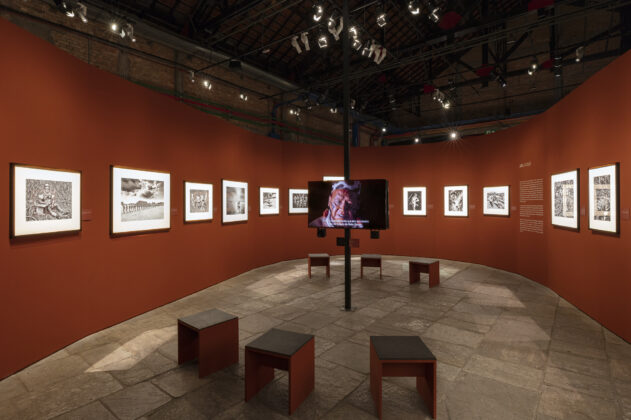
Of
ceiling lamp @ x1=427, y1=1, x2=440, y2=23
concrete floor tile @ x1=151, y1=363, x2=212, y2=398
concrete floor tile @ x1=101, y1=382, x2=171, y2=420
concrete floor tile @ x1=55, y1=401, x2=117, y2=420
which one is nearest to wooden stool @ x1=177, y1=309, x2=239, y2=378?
concrete floor tile @ x1=151, y1=363, x2=212, y2=398

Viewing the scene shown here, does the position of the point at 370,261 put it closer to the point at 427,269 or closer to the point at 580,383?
the point at 427,269

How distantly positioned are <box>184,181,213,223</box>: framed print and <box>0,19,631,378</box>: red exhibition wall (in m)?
0.20

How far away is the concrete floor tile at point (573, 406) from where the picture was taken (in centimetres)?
273

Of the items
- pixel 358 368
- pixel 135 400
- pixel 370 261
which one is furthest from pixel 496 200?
pixel 135 400

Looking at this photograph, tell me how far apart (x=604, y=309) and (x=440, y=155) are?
680cm

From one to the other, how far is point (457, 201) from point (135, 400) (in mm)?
10155

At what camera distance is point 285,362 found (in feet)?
9.31

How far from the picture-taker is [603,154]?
4848 millimetres

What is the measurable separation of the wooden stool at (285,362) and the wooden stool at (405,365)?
68cm

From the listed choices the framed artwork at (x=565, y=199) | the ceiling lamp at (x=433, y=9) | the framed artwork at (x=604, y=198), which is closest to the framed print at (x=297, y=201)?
the ceiling lamp at (x=433, y=9)

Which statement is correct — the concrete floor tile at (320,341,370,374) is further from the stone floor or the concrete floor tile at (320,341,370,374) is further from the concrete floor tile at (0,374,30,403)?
the concrete floor tile at (0,374,30,403)

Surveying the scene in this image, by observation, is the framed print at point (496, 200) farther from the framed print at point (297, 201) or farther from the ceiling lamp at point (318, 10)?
the ceiling lamp at point (318, 10)

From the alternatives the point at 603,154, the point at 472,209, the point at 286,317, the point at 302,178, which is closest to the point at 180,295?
the point at 286,317

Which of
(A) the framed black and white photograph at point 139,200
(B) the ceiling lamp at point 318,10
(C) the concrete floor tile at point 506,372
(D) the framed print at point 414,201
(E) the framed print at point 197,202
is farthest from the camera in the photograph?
(D) the framed print at point 414,201
